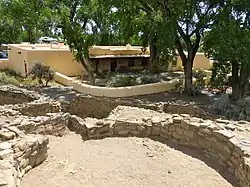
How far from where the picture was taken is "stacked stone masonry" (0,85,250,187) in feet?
18.3

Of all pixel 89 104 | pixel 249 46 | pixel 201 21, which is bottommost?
pixel 89 104

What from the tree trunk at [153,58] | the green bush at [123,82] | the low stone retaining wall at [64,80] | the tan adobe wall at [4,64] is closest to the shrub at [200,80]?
the tree trunk at [153,58]

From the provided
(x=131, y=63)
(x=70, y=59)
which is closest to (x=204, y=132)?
(x=70, y=59)

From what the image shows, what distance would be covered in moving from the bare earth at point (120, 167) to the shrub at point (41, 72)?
13211 mm

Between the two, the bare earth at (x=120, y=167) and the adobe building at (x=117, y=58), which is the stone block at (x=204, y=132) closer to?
the bare earth at (x=120, y=167)

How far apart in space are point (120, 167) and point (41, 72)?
15127mm

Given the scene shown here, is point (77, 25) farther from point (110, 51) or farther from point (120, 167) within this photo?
point (120, 167)

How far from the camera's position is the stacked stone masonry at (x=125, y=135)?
5578 millimetres

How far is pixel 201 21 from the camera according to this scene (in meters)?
15.9

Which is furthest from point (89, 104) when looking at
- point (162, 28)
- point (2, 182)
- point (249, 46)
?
point (2, 182)

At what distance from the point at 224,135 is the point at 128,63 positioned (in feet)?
72.1

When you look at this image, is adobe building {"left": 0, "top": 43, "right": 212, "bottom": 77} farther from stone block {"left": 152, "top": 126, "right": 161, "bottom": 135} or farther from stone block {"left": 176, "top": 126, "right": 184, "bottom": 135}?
stone block {"left": 176, "top": 126, "right": 184, "bottom": 135}

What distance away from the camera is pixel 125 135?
26.3 ft

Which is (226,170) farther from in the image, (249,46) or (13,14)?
(13,14)
